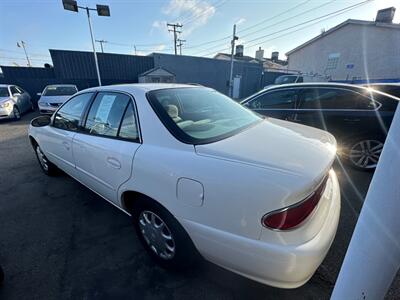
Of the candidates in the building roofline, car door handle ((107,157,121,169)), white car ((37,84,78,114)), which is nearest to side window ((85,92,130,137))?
car door handle ((107,157,121,169))

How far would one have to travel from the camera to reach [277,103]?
4.13 metres

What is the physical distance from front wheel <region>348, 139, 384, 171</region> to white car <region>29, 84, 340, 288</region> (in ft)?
7.40

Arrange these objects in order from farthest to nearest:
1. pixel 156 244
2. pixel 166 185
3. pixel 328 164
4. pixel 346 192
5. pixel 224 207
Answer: pixel 346 192 → pixel 156 244 → pixel 166 185 → pixel 328 164 → pixel 224 207

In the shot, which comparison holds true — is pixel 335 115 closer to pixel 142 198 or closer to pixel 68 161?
pixel 142 198

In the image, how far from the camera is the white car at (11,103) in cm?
873

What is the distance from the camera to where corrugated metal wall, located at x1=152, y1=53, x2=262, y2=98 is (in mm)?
20188

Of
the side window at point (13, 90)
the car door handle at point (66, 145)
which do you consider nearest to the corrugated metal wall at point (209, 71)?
the side window at point (13, 90)

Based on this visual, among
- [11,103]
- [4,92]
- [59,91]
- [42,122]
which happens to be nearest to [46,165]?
[42,122]

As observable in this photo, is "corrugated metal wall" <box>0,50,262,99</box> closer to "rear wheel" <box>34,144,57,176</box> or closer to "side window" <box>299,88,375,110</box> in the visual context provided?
"rear wheel" <box>34,144,57,176</box>

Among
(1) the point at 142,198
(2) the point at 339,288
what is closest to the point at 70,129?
(1) the point at 142,198

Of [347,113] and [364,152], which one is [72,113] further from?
[364,152]

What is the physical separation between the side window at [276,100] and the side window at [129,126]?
3008 mm

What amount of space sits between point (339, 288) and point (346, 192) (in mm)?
2415

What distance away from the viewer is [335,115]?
3623mm
